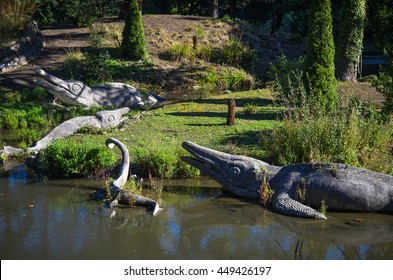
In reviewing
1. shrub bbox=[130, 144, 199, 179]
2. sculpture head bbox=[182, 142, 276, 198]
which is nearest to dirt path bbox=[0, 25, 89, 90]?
shrub bbox=[130, 144, 199, 179]

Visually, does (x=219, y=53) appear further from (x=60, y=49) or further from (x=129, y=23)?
(x=60, y=49)

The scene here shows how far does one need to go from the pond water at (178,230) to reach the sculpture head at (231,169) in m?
→ 0.23

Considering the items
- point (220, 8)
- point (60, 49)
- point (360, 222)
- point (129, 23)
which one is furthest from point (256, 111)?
point (220, 8)

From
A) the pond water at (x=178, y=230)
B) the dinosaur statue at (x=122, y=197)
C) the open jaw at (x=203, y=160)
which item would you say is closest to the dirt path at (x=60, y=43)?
the pond water at (x=178, y=230)

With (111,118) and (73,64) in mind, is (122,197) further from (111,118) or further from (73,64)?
(73,64)

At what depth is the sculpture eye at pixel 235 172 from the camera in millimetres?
9305

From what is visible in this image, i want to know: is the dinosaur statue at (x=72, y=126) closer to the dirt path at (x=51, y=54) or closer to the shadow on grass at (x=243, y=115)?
the shadow on grass at (x=243, y=115)

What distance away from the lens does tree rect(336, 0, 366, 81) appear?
19.2m

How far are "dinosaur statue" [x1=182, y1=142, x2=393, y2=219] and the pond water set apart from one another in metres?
0.18

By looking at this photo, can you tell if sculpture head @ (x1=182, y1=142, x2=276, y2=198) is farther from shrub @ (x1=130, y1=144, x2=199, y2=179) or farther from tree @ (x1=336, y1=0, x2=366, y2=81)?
tree @ (x1=336, y1=0, x2=366, y2=81)

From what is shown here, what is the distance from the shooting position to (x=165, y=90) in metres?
21.5

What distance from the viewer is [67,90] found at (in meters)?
16.0

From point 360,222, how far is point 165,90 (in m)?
14.1

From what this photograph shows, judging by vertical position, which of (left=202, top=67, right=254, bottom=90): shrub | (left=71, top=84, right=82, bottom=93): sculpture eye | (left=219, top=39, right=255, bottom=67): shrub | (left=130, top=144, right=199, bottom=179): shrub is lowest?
(left=130, top=144, right=199, bottom=179): shrub
